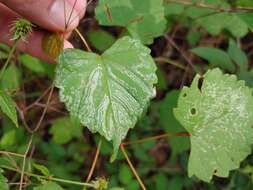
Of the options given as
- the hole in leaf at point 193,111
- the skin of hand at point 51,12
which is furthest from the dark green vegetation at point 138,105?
the skin of hand at point 51,12

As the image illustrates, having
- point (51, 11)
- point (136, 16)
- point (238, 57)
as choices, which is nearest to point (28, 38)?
point (51, 11)

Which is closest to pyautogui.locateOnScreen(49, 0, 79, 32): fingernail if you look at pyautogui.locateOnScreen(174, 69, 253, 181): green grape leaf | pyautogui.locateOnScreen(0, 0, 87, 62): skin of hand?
pyautogui.locateOnScreen(0, 0, 87, 62): skin of hand

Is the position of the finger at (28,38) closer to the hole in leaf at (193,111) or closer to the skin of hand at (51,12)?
the skin of hand at (51,12)

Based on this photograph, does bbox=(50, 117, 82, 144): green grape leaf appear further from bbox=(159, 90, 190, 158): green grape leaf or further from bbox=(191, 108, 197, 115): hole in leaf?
bbox=(191, 108, 197, 115): hole in leaf

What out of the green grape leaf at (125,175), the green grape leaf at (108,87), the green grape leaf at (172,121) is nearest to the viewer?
the green grape leaf at (108,87)

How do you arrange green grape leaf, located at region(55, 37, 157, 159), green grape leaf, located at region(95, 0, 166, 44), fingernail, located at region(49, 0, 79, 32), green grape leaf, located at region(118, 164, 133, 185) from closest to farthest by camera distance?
green grape leaf, located at region(55, 37, 157, 159) < fingernail, located at region(49, 0, 79, 32) < green grape leaf, located at region(95, 0, 166, 44) < green grape leaf, located at region(118, 164, 133, 185)

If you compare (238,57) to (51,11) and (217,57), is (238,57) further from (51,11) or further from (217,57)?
(51,11)
